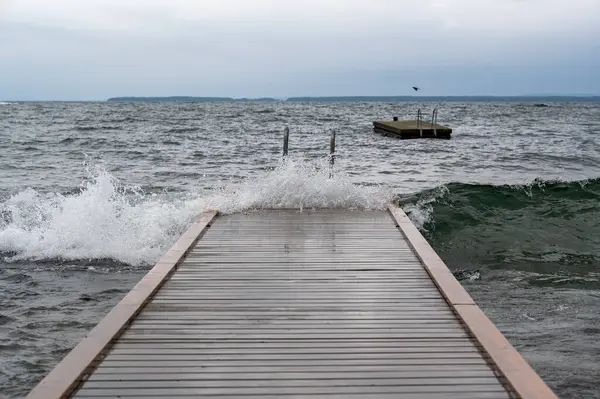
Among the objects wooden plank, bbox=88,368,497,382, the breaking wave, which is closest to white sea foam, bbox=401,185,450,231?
the breaking wave

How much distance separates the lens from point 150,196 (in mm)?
16344

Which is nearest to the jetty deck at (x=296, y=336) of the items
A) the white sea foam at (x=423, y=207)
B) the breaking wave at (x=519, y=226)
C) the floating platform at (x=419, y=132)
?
the breaking wave at (x=519, y=226)

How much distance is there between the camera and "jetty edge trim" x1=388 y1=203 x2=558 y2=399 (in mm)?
3791

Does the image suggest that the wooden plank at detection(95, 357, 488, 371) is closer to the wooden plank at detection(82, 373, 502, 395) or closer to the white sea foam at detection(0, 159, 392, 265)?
Result: the wooden plank at detection(82, 373, 502, 395)

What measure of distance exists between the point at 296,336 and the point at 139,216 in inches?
312

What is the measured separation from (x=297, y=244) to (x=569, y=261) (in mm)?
5046

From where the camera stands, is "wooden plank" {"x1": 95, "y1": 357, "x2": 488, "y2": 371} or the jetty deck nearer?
the jetty deck

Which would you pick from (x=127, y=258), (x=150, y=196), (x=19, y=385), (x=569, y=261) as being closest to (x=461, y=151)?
(x=150, y=196)

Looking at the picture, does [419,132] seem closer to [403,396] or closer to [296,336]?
[296,336]

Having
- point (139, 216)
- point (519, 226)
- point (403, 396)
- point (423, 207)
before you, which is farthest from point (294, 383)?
point (423, 207)

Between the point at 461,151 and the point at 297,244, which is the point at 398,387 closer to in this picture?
the point at 297,244

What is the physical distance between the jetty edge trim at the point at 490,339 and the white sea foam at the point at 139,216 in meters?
4.10

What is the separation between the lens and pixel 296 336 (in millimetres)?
4711

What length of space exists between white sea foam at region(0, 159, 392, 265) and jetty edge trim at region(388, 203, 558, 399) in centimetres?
410
